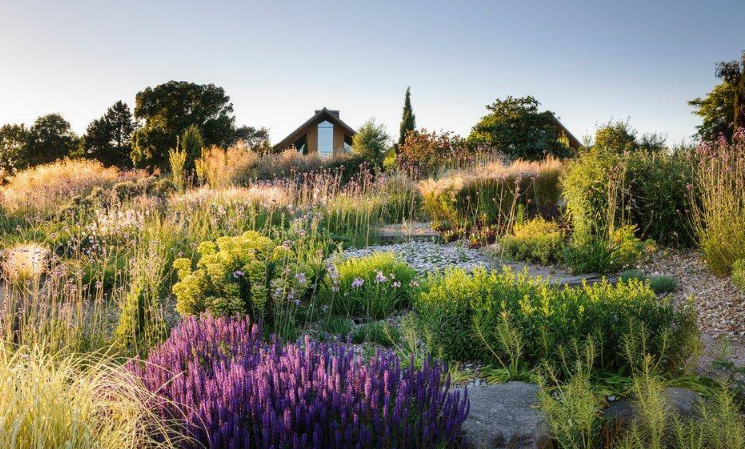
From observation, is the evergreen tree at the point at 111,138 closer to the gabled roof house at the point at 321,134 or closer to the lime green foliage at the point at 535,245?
the gabled roof house at the point at 321,134

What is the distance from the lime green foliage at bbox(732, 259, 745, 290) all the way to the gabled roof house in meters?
27.6

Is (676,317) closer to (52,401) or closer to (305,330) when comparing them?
(305,330)

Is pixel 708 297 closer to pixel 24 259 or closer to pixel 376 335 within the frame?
pixel 376 335

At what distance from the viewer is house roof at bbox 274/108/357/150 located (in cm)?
3206

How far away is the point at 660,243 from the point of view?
876 cm

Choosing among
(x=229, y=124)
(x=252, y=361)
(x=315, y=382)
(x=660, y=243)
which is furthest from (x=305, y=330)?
(x=229, y=124)

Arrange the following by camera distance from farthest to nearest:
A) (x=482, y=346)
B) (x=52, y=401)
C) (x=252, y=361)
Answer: (x=482, y=346)
(x=252, y=361)
(x=52, y=401)

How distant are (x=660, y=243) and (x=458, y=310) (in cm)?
585

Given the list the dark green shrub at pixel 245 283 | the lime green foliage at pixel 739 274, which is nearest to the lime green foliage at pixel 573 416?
the dark green shrub at pixel 245 283

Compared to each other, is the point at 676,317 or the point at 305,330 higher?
the point at 676,317

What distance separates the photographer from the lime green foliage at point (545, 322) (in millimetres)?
3658

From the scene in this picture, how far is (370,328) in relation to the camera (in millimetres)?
4895

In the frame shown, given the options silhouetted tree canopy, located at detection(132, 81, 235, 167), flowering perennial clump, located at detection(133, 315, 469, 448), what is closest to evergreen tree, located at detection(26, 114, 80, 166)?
silhouetted tree canopy, located at detection(132, 81, 235, 167)

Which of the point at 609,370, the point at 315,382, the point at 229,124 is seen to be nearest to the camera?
the point at 315,382
